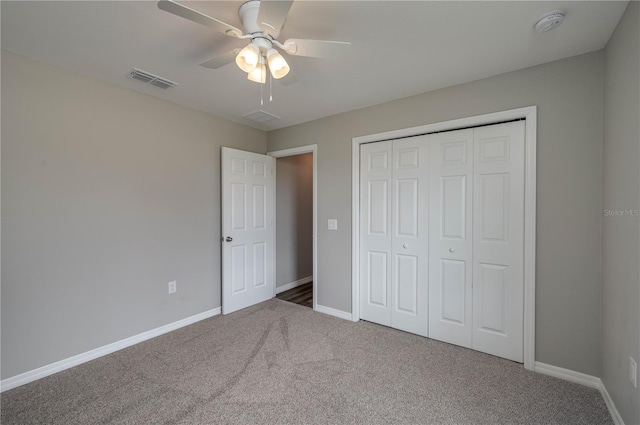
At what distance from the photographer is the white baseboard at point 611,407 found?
1.64 metres

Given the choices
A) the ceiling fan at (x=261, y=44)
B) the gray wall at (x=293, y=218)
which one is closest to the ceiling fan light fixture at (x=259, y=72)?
the ceiling fan at (x=261, y=44)

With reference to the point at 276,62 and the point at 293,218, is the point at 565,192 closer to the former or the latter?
the point at 276,62

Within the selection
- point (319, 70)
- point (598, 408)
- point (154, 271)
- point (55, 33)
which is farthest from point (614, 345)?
point (55, 33)

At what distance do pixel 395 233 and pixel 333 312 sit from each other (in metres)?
1.24

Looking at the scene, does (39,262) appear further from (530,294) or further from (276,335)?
(530,294)

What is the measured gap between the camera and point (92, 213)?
2398 millimetres

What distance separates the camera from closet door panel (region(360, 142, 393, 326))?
3000 millimetres

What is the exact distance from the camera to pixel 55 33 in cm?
179

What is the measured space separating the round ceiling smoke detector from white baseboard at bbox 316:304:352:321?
2954 mm

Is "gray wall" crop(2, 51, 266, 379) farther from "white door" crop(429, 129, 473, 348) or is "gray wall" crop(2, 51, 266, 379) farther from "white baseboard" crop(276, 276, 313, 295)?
"white door" crop(429, 129, 473, 348)

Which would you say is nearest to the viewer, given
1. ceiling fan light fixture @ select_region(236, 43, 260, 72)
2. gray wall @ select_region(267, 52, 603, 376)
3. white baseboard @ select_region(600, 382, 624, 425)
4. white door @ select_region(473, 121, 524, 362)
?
ceiling fan light fixture @ select_region(236, 43, 260, 72)

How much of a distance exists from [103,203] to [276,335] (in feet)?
6.61

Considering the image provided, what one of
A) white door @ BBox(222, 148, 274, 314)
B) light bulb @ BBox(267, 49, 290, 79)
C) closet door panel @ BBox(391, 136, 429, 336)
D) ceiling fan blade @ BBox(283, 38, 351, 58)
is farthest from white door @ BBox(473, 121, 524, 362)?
white door @ BBox(222, 148, 274, 314)

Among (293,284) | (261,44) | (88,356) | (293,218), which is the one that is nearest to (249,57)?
(261,44)
